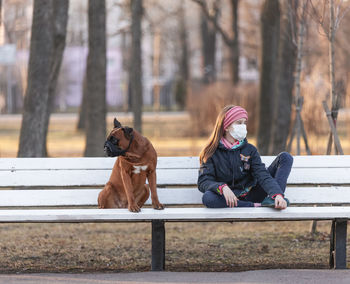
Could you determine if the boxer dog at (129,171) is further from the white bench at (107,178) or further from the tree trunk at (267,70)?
the tree trunk at (267,70)

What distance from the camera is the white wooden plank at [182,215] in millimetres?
4727

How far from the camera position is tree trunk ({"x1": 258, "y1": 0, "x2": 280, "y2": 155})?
511 inches

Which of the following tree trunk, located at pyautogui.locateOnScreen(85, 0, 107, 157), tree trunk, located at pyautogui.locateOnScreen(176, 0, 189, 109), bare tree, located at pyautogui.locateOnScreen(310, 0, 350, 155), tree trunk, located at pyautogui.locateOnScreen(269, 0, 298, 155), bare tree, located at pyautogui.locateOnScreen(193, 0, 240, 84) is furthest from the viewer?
tree trunk, located at pyautogui.locateOnScreen(176, 0, 189, 109)

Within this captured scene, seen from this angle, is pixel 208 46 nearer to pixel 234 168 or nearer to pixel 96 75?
pixel 96 75

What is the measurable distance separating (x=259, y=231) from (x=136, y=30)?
10.3m

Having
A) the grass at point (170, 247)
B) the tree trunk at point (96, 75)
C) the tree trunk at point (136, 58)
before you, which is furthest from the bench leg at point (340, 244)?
the tree trunk at point (136, 58)

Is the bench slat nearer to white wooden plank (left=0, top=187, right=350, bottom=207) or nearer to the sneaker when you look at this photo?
white wooden plank (left=0, top=187, right=350, bottom=207)

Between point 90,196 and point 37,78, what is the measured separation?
3221mm

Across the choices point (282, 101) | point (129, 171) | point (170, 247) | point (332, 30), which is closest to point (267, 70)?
point (282, 101)

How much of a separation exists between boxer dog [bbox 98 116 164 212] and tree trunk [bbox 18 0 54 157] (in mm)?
3582

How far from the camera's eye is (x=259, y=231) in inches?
289

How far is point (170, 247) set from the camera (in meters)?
6.44

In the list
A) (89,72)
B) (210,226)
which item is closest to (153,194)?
(210,226)

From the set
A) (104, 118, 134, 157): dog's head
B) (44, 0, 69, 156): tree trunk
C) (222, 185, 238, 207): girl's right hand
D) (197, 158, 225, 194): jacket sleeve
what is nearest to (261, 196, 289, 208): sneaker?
(222, 185, 238, 207): girl's right hand
